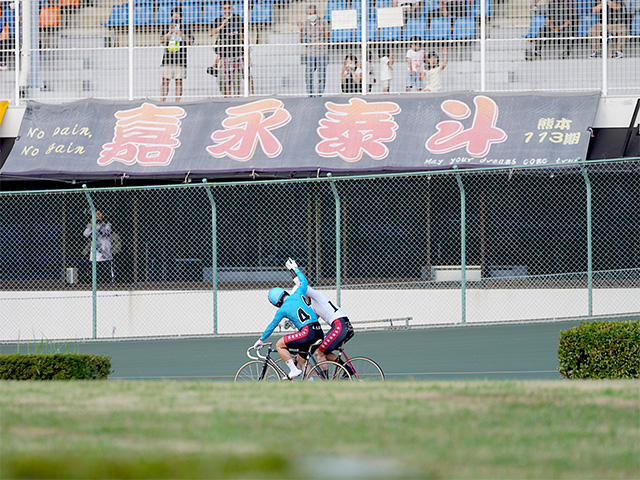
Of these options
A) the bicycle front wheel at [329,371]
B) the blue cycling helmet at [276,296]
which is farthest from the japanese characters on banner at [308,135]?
the bicycle front wheel at [329,371]

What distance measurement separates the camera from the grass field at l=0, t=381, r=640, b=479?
3.74 meters

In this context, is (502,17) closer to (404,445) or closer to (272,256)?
(272,256)

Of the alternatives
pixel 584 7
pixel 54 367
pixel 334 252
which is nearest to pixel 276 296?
pixel 54 367

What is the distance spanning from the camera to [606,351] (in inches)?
359

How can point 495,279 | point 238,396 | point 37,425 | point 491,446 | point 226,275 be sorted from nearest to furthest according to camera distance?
point 491,446 → point 37,425 → point 238,396 → point 495,279 → point 226,275

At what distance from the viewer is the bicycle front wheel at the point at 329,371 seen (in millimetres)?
9781

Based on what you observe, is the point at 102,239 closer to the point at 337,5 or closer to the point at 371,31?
the point at 337,5

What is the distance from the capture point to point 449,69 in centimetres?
1883

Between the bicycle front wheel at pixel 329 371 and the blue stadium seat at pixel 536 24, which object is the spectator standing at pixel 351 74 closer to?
the blue stadium seat at pixel 536 24

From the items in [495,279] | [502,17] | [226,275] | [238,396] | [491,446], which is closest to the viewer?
[491,446]

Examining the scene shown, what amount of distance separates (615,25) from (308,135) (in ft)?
21.6

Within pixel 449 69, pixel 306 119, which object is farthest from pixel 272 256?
pixel 449 69

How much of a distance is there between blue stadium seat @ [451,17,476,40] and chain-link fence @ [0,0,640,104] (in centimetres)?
2

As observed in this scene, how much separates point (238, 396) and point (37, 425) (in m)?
1.67
